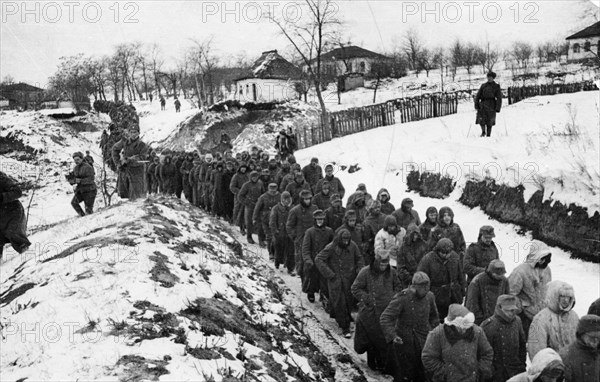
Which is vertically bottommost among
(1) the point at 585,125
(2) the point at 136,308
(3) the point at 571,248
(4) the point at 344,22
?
(3) the point at 571,248

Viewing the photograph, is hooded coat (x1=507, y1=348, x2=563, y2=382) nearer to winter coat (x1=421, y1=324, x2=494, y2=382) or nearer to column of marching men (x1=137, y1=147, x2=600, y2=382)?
column of marching men (x1=137, y1=147, x2=600, y2=382)

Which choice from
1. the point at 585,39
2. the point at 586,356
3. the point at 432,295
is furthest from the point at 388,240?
the point at 585,39

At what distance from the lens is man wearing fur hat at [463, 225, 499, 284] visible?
6590mm

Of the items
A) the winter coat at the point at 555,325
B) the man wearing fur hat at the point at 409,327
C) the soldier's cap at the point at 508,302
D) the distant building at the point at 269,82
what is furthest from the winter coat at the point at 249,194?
the distant building at the point at 269,82

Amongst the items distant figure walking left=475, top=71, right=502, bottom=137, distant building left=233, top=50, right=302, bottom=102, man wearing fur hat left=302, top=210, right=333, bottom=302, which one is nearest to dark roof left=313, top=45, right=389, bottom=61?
distant building left=233, top=50, right=302, bottom=102

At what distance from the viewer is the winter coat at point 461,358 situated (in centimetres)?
470

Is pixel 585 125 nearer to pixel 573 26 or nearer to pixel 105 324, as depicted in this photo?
pixel 105 324

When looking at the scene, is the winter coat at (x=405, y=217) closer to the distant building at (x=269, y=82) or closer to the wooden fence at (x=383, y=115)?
the wooden fence at (x=383, y=115)

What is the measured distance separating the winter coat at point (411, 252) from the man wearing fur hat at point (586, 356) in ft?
10.1

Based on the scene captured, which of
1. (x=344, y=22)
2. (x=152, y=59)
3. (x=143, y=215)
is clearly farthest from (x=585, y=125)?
(x=152, y=59)

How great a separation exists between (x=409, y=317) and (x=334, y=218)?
4.13 m

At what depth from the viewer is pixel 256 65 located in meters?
56.9

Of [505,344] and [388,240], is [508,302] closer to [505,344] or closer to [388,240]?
[505,344]

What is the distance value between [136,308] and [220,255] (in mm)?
3938
